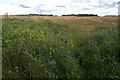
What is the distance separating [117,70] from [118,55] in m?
0.68

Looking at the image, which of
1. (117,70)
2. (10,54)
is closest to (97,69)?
(117,70)

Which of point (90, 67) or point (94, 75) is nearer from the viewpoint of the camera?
point (94, 75)

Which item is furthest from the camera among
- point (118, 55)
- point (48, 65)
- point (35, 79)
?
point (118, 55)

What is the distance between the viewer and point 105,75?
88.3 inches

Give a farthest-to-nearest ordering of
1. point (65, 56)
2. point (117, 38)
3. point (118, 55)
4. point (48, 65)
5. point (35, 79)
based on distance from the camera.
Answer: point (117, 38)
point (118, 55)
point (65, 56)
point (48, 65)
point (35, 79)

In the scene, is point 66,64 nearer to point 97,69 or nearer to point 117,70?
point 97,69

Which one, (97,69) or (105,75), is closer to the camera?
(105,75)

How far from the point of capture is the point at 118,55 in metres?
2.80

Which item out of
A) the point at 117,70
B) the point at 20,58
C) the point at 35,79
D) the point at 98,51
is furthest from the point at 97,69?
the point at 20,58

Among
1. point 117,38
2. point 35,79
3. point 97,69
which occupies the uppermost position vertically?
point 117,38

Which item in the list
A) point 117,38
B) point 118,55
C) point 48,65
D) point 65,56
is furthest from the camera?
point 117,38

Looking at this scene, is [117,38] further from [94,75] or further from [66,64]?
[66,64]

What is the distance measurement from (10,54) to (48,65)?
118cm

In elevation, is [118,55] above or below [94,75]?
above
